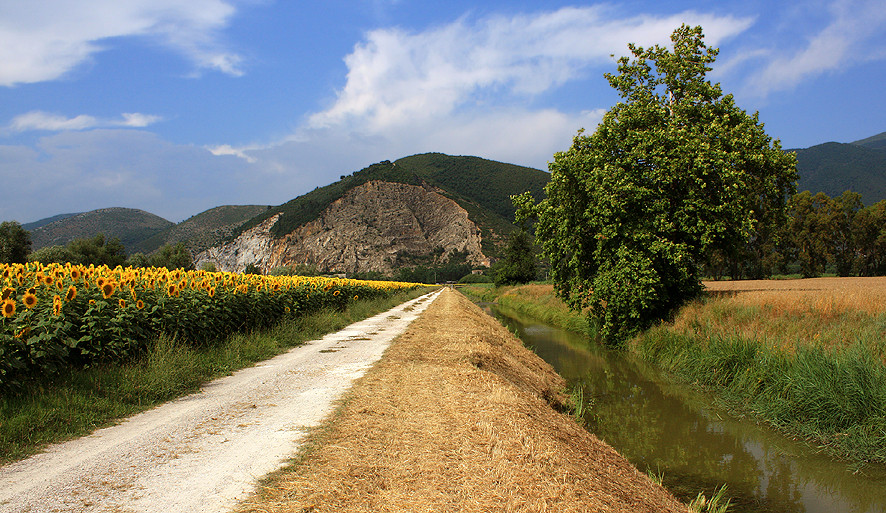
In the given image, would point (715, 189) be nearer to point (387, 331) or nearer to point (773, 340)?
point (773, 340)

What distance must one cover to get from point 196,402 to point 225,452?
8.45 feet

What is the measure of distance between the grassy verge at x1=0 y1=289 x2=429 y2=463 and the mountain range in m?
116

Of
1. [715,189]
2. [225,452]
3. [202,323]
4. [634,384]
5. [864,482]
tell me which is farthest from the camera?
[715,189]

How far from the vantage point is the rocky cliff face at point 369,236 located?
5182 inches

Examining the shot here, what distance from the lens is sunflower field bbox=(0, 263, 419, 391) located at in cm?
597

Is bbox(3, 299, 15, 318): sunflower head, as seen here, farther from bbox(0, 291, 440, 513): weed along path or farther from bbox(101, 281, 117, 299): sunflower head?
bbox(0, 291, 440, 513): weed along path

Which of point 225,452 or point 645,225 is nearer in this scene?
point 225,452

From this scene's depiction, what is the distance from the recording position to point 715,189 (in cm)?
1582

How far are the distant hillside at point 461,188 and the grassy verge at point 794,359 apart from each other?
11057 cm

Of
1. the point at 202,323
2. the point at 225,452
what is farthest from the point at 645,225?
the point at 225,452

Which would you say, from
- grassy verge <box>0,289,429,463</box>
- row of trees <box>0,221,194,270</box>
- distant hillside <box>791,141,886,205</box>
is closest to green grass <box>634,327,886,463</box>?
grassy verge <box>0,289,429,463</box>

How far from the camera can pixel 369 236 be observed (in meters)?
137

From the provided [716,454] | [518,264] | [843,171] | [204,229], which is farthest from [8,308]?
[843,171]

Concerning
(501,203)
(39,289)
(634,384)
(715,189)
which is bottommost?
(634,384)
